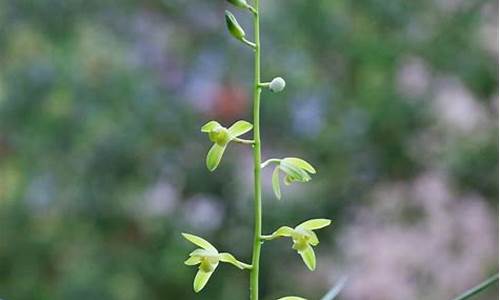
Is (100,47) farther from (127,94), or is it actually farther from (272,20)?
(272,20)

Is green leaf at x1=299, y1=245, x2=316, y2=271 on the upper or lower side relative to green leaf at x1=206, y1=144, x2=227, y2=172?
lower

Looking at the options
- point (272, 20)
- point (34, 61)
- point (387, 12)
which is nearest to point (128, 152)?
point (34, 61)

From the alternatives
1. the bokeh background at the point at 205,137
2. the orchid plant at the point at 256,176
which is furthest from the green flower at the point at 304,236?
the bokeh background at the point at 205,137

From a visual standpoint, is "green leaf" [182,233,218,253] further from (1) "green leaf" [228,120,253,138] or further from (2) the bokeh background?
(2) the bokeh background

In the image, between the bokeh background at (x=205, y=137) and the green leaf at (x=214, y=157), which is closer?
the green leaf at (x=214, y=157)

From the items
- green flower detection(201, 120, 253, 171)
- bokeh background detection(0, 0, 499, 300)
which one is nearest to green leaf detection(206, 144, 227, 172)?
green flower detection(201, 120, 253, 171)

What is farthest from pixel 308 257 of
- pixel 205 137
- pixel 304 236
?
pixel 205 137

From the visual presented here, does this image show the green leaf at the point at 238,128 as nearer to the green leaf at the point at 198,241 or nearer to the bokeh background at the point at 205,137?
the green leaf at the point at 198,241

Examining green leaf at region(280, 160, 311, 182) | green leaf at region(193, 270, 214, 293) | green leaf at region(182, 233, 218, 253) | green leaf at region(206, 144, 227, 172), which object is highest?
green leaf at region(280, 160, 311, 182)

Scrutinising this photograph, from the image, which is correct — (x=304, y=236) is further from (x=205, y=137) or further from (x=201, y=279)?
(x=205, y=137)
